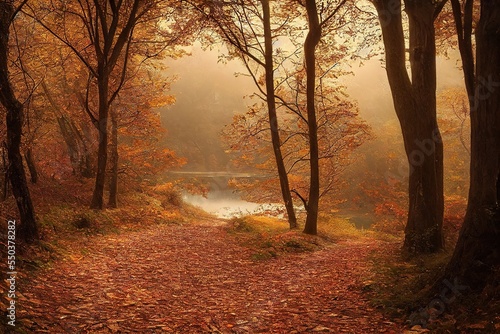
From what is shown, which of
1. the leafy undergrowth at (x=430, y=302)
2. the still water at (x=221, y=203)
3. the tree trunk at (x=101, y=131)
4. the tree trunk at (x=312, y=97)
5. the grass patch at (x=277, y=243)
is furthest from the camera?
the still water at (x=221, y=203)

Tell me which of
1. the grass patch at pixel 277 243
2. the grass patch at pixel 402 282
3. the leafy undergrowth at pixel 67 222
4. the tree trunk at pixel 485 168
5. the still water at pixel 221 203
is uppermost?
the tree trunk at pixel 485 168

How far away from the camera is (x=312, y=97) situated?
37.8 ft

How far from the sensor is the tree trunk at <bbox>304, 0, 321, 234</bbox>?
1086 cm

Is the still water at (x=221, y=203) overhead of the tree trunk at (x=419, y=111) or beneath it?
beneath

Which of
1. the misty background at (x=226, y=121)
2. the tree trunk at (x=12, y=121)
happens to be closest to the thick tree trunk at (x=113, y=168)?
the tree trunk at (x=12, y=121)

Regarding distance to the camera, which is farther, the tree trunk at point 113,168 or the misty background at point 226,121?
the misty background at point 226,121

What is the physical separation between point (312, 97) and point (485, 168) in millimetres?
7700

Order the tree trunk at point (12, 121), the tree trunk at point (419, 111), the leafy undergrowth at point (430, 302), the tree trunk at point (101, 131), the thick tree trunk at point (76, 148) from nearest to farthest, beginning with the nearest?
the leafy undergrowth at point (430, 302)
the tree trunk at point (12, 121)
the tree trunk at point (419, 111)
the tree trunk at point (101, 131)
the thick tree trunk at point (76, 148)

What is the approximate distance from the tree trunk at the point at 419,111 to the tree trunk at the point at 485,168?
3.41 metres

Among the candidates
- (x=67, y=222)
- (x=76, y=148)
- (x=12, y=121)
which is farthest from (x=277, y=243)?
(x=76, y=148)

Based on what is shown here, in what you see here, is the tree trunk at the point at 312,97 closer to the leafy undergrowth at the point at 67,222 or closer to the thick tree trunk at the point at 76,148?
the leafy undergrowth at the point at 67,222

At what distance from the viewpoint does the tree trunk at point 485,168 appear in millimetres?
4016

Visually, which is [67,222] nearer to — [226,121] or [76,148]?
[76,148]

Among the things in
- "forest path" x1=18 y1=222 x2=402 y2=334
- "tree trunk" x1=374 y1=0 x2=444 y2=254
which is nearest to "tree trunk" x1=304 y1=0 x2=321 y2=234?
"forest path" x1=18 y1=222 x2=402 y2=334
